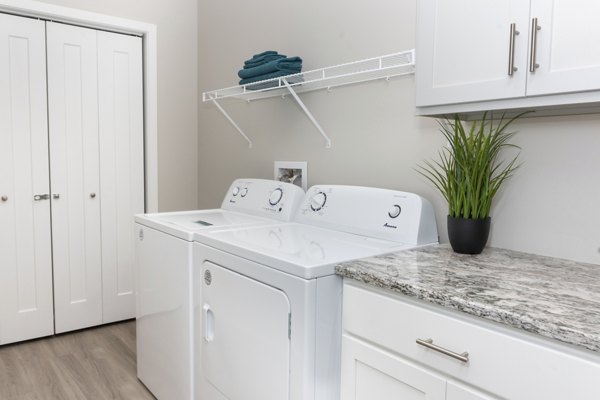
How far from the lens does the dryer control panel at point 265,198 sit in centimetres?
214

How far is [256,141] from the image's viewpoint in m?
2.71

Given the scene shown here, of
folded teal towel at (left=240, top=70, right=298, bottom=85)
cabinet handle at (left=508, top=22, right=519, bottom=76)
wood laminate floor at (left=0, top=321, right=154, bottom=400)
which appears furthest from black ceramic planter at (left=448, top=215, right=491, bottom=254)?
wood laminate floor at (left=0, top=321, right=154, bottom=400)

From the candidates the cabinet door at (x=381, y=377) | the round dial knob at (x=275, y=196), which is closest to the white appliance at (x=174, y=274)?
the round dial knob at (x=275, y=196)

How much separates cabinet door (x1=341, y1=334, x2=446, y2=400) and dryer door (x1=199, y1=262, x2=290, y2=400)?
0.18 meters


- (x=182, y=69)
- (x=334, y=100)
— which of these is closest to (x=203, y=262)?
(x=334, y=100)

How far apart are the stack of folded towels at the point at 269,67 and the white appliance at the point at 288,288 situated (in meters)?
0.60

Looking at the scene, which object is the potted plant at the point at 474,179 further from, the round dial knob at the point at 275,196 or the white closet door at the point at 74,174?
the white closet door at the point at 74,174

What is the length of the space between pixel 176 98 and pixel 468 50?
238 cm

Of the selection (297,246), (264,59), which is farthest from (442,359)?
(264,59)

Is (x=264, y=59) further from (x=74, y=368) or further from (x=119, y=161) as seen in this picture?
(x=74, y=368)

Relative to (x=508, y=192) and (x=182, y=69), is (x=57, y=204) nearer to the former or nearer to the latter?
(x=182, y=69)

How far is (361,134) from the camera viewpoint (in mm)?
2010

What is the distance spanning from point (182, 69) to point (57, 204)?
125cm

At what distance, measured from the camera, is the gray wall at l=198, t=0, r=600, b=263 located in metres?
1.38
